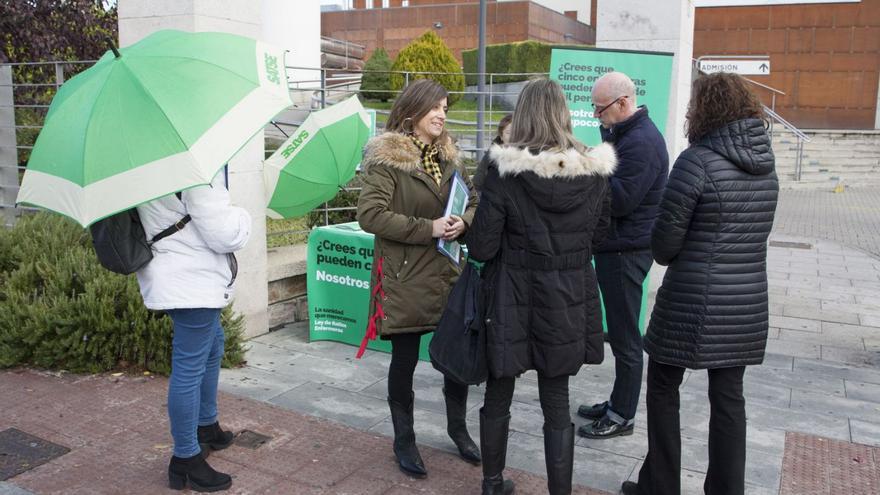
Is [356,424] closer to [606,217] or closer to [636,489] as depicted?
[636,489]

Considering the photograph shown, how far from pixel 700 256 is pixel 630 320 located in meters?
1.11

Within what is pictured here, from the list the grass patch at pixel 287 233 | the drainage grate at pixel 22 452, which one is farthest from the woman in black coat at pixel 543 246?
the grass patch at pixel 287 233

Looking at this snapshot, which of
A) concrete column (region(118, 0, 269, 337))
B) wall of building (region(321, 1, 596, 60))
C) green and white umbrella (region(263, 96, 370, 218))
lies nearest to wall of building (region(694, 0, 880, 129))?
wall of building (region(321, 1, 596, 60))

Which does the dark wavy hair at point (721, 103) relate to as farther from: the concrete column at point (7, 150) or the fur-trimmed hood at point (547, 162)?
the concrete column at point (7, 150)

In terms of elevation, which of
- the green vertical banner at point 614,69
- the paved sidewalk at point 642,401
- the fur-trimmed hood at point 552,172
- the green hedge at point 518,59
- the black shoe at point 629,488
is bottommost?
the paved sidewalk at point 642,401

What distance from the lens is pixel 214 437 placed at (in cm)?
393

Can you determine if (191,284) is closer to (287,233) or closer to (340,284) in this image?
(340,284)

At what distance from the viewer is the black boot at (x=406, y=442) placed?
3.71 metres

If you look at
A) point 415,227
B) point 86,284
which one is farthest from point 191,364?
point 86,284

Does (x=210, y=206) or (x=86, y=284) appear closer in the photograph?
(x=210, y=206)

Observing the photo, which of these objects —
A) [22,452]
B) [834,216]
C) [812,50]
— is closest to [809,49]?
[812,50]

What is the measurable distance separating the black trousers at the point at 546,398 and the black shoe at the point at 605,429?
1021 mm

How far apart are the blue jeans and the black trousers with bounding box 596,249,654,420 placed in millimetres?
2076

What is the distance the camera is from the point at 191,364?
11.1 feet
